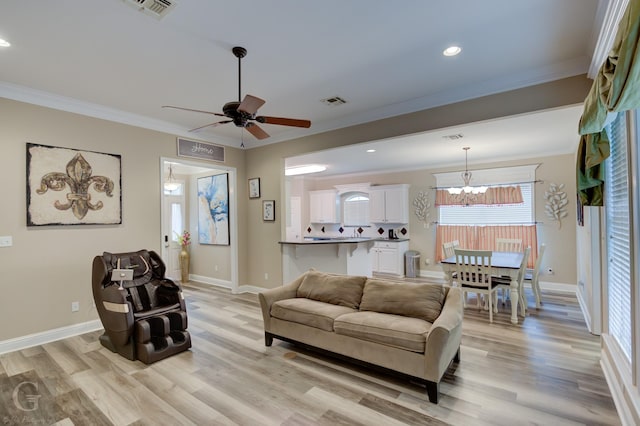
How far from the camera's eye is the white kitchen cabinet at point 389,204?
7.71 metres

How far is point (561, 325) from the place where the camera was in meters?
4.02

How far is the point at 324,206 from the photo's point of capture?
30.4ft

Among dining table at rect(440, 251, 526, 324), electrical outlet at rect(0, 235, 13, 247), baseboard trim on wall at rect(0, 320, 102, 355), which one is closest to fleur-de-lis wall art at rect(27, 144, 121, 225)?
electrical outlet at rect(0, 235, 13, 247)

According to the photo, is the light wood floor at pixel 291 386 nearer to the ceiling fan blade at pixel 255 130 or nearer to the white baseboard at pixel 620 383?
the white baseboard at pixel 620 383

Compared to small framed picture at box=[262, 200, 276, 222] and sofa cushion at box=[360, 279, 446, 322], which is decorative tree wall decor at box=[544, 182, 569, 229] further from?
small framed picture at box=[262, 200, 276, 222]

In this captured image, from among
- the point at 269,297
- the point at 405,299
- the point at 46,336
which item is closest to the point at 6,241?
the point at 46,336

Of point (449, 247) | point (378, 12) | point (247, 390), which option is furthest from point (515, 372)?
point (378, 12)

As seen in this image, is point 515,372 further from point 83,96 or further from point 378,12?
point 83,96

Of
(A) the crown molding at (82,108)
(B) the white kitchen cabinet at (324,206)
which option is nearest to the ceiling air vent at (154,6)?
(A) the crown molding at (82,108)

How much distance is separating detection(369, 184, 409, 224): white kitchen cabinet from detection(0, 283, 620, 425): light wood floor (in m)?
4.24

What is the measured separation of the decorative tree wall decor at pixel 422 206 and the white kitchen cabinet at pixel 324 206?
237 centimetres

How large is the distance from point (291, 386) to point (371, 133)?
331cm

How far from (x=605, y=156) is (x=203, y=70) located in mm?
3505

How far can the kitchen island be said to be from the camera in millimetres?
5113
